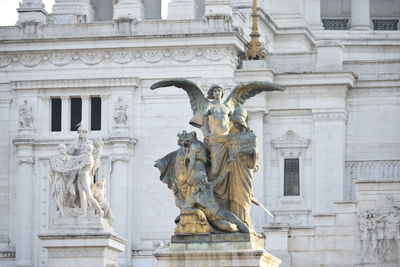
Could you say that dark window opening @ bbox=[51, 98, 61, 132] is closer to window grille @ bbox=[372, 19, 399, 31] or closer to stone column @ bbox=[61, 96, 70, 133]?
stone column @ bbox=[61, 96, 70, 133]

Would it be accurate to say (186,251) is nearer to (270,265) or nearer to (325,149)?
(270,265)

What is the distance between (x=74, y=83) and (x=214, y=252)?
38203 mm

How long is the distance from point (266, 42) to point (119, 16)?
808cm

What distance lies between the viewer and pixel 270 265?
3186 cm

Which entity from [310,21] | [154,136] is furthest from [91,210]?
[310,21]

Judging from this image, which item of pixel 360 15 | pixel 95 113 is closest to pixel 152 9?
pixel 360 15

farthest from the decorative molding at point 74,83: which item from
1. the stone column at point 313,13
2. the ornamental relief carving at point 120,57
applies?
the stone column at point 313,13

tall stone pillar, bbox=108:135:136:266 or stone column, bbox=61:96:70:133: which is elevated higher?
stone column, bbox=61:96:70:133

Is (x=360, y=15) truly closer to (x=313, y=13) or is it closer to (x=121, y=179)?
(x=313, y=13)

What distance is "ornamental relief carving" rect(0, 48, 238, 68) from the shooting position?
225 feet

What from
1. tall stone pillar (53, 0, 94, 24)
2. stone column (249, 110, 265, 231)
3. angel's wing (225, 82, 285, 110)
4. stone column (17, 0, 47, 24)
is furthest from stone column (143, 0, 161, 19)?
angel's wing (225, 82, 285, 110)

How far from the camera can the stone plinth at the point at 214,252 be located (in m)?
31.0

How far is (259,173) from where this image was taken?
225ft

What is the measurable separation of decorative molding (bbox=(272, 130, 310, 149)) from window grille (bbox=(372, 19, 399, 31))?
742 inches
